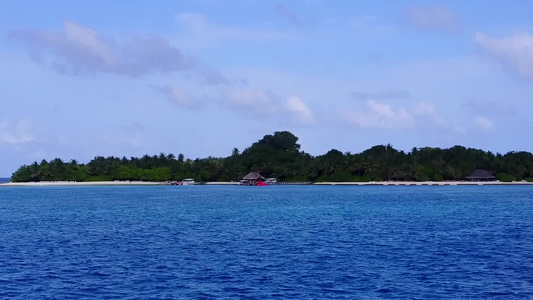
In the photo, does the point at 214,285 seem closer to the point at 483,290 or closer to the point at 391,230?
the point at 483,290

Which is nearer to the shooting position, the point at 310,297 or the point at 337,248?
the point at 310,297

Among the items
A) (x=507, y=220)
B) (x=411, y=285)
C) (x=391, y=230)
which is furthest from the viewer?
(x=507, y=220)

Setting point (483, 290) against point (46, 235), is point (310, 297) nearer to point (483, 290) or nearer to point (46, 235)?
point (483, 290)

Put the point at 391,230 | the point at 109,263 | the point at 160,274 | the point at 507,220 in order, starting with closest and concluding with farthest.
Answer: the point at 160,274 → the point at 109,263 → the point at 391,230 → the point at 507,220

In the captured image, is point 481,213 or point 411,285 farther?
point 481,213

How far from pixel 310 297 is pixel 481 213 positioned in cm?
6856

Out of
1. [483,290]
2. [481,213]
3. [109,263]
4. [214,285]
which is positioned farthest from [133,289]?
[481,213]

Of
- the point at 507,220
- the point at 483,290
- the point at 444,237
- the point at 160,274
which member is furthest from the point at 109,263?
the point at 507,220

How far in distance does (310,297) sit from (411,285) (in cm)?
690

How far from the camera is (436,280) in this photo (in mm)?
38219

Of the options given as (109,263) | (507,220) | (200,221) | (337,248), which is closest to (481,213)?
(507,220)

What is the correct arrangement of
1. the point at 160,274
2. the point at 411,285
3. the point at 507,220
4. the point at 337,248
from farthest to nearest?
the point at 507,220
the point at 337,248
the point at 160,274
the point at 411,285

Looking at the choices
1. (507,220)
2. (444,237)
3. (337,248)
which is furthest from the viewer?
(507,220)

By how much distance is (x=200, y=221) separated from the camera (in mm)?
82125
